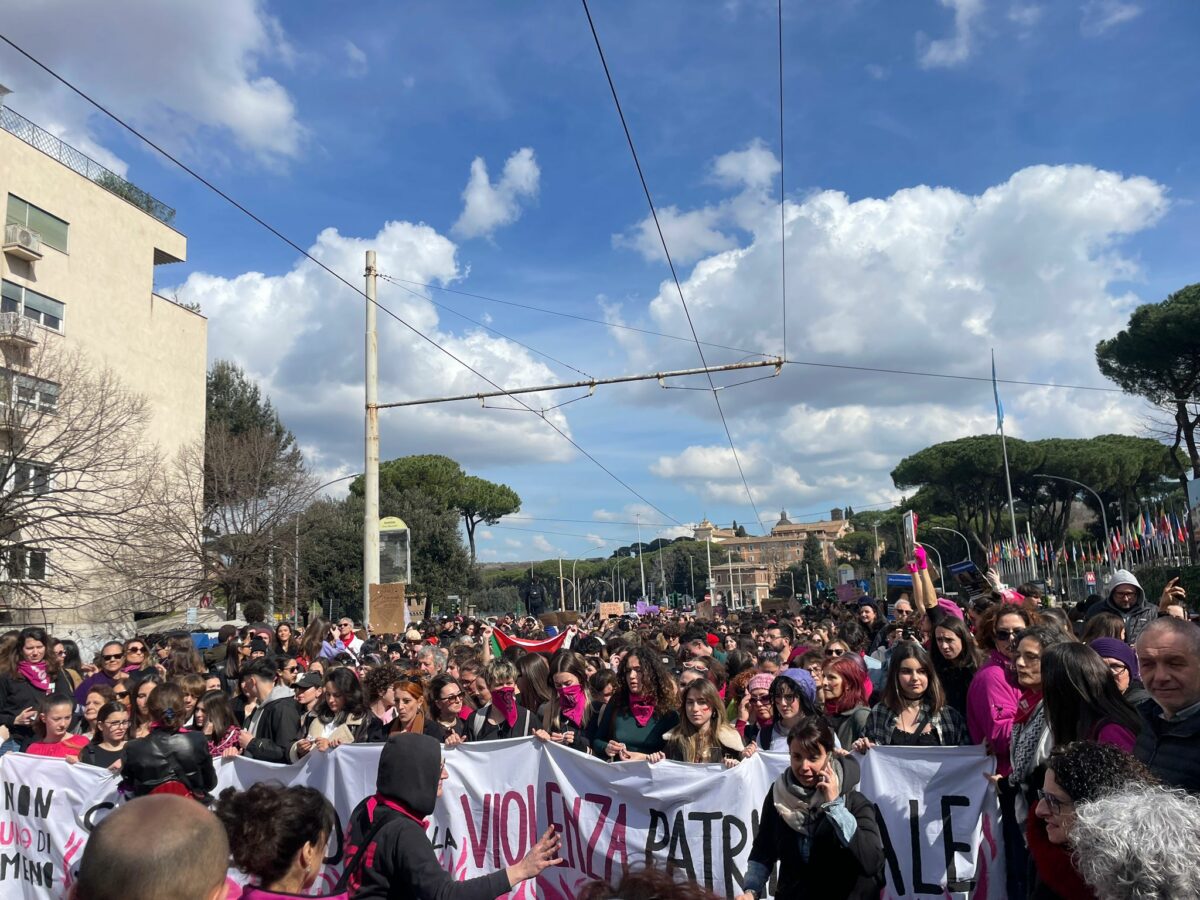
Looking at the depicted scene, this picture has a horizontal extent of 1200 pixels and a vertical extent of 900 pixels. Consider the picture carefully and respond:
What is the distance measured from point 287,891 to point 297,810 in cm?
23

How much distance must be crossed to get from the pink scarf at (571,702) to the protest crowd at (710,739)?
0.02 metres

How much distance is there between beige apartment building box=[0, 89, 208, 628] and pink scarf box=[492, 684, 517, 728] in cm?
1811

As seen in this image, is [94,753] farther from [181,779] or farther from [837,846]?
[837,846]

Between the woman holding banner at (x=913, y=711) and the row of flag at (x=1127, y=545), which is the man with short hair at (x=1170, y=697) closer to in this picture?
the woman holding banner at (x=913, y=711)

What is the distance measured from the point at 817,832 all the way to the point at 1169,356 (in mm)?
40334

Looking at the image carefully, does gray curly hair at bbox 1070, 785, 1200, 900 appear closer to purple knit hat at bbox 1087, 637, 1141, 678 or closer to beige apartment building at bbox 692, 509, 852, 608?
purple knit hat at bbox 1087, 637, 1141, 678

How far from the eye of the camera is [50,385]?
74.3ft

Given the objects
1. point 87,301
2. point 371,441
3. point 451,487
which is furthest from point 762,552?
point 371,441

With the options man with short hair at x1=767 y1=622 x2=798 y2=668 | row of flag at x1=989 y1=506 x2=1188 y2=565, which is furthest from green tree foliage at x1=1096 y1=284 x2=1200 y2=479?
man with short hair at x1=767 y1=622 x2=798 y2=668

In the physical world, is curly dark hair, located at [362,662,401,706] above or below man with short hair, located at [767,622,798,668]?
above

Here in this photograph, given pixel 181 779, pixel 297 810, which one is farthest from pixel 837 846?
pixel 181 779

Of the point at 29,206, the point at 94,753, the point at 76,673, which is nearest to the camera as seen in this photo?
the point at 94,753

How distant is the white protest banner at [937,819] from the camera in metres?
4.36

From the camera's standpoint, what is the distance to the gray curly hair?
1.90 meters
